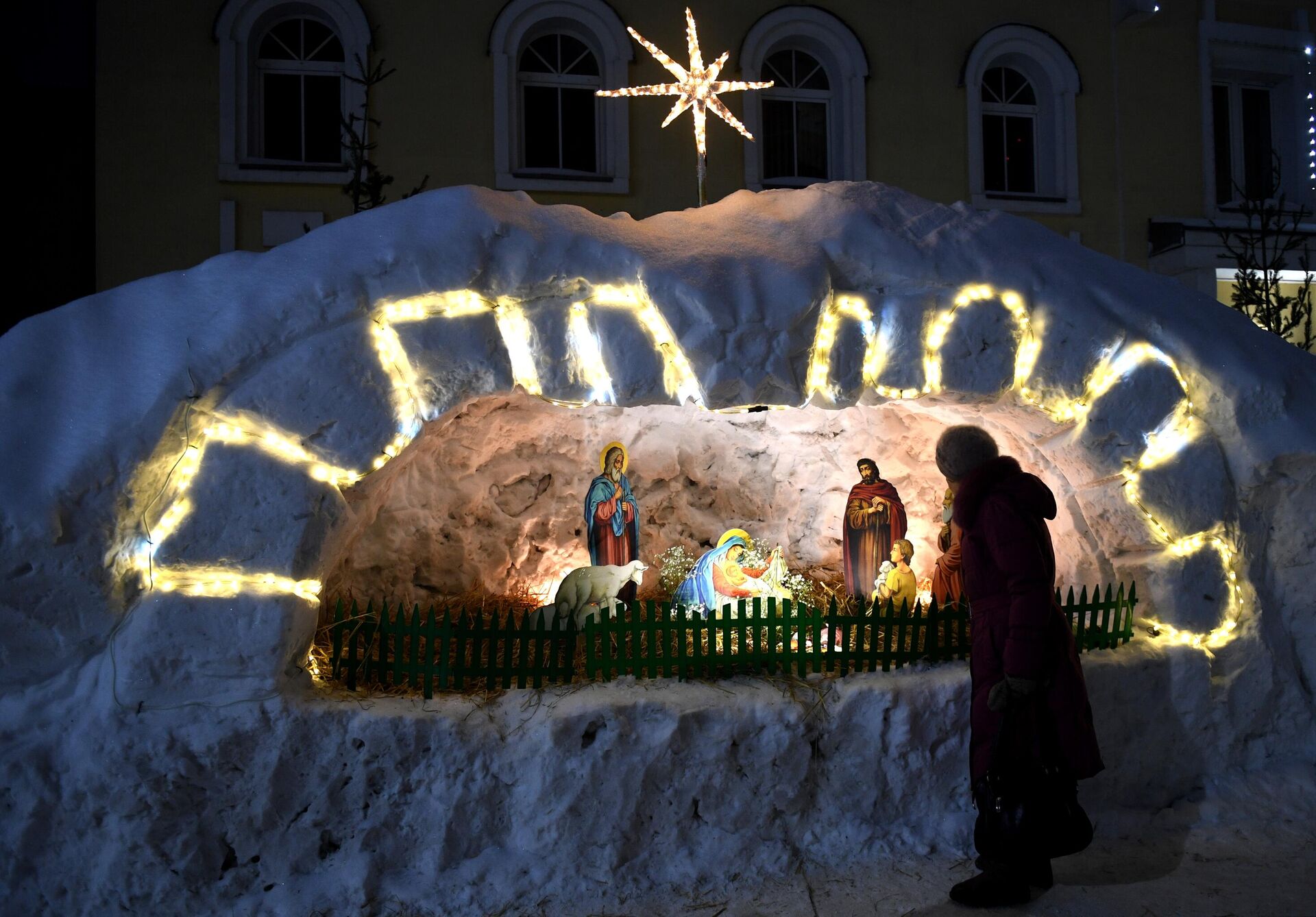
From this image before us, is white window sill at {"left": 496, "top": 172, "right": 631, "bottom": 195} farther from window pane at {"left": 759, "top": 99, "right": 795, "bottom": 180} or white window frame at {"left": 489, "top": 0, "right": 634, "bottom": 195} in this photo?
window pane at {"left": 759, "top": 99, "right": 795, "bottom": 180}

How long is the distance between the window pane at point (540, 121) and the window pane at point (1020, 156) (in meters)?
5.29

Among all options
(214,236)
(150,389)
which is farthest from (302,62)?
(150,389)

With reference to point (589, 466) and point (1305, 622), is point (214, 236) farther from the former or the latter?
point (1305, 622)

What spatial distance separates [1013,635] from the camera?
3760mm

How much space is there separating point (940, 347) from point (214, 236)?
7.25 metres

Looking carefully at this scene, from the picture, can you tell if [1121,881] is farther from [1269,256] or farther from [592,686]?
[1269,256]

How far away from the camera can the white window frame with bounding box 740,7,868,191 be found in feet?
32.2

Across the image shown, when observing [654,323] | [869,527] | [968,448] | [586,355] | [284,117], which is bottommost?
[869,527]

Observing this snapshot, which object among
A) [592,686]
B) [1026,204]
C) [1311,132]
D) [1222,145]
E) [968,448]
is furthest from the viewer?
[1222,145]

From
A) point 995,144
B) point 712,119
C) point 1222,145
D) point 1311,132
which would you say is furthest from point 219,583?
point 1311,132

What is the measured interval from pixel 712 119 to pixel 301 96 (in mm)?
4276

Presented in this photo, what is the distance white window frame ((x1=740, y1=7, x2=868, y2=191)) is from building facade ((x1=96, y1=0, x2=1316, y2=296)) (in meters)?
0.03

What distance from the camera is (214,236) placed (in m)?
8.98

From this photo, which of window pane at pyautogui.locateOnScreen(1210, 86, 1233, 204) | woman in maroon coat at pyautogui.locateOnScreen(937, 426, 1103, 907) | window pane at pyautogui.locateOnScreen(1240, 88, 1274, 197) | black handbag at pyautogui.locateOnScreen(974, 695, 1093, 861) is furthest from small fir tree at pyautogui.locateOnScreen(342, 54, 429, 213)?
window pane at pyautogui.locateOnScreen(1240, 88, 1274, 197)
